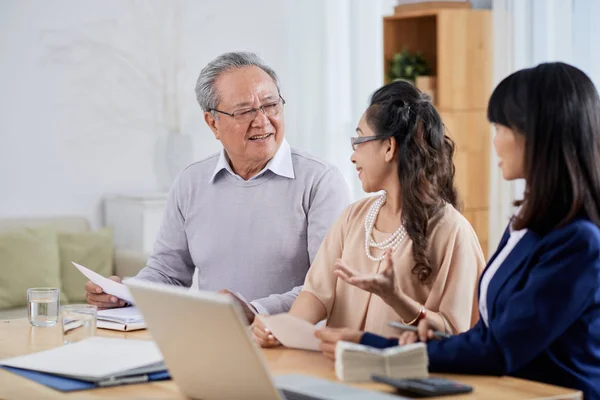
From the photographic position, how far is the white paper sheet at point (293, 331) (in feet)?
6.58

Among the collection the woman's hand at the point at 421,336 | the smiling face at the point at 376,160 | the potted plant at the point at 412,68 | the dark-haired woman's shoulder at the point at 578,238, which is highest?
the potted plant at the point at 412,68

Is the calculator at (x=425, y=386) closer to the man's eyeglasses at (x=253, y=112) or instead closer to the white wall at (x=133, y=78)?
the man's eyeglasses at (x=253, y=112)

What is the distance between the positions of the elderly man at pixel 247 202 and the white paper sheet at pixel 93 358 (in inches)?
31.4

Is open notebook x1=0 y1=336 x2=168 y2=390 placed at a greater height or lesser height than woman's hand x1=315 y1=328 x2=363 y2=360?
lesser

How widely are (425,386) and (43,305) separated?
118 centimetres

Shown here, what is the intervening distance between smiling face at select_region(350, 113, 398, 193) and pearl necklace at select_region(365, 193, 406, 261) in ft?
0.21

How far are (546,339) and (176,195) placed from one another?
158 centimetres

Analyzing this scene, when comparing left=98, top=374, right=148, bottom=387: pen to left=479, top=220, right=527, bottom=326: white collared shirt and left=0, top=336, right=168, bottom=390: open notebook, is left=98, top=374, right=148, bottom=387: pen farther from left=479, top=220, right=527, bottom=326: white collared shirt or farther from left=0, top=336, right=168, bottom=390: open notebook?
left=479, top=220, right=527, bottom=326: white collared shirt

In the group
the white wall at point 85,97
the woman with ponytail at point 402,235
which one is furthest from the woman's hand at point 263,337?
the white wall at point 85,97

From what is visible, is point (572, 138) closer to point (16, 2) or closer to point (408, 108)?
point (408, 108)

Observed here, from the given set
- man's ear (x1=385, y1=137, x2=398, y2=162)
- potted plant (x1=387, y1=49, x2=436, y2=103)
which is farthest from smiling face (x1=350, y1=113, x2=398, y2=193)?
potted plant (x1=387, y1=49, x2=436, y2=103)

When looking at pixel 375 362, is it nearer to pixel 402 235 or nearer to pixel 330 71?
pixel 402 235

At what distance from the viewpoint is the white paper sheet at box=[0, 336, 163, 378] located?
6.07ft

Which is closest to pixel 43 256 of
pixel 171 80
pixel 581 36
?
pixel 171 80
